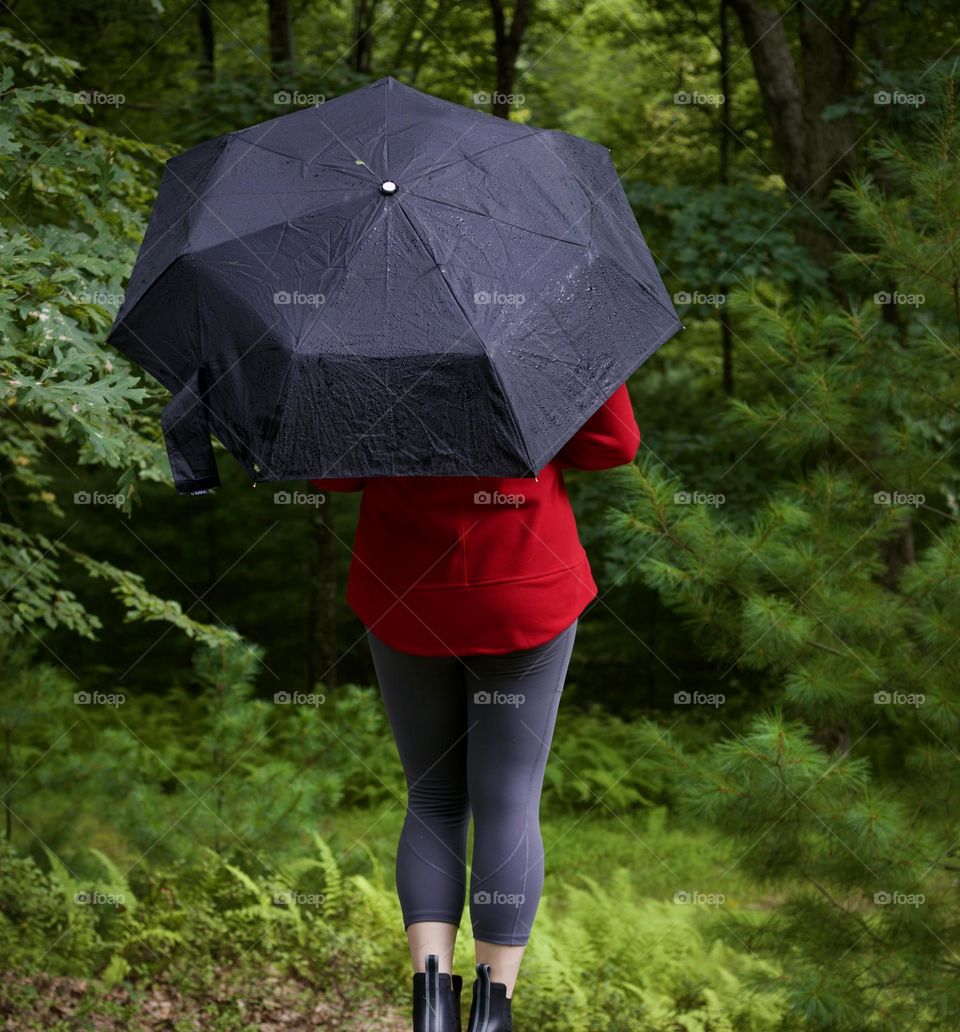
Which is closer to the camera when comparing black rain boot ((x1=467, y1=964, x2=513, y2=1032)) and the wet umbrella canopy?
the wet umbrella canopy

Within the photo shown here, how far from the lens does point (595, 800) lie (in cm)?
809

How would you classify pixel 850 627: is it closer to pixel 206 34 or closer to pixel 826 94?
pixel 826 94

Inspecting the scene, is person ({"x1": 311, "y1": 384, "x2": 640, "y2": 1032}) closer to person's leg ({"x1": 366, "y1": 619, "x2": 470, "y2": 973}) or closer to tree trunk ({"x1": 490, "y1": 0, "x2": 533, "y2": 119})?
person's leg ({"x1": 366, "y1": 619, "x2": 470, "y2": 973})

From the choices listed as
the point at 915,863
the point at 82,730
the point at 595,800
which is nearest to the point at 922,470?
the point at 915,863

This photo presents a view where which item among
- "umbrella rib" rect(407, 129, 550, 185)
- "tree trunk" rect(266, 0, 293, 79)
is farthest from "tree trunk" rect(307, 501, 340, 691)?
"umbrella rib" rect(407, 129, 550, 185)

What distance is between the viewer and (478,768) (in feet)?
7.27

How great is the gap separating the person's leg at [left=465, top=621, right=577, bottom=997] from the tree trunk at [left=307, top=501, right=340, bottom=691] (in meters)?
6.31

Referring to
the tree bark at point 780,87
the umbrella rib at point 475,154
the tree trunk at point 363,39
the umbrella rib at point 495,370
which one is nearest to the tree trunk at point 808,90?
the tree bark at point 780,87

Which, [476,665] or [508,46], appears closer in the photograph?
[476,665]

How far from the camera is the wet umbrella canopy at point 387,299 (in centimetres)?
188

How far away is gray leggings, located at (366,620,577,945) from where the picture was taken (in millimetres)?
2182

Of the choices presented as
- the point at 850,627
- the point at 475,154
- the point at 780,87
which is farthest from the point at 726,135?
the point at 475,154

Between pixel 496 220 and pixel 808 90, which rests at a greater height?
pixel 496 220

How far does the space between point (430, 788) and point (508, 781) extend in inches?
7.5
